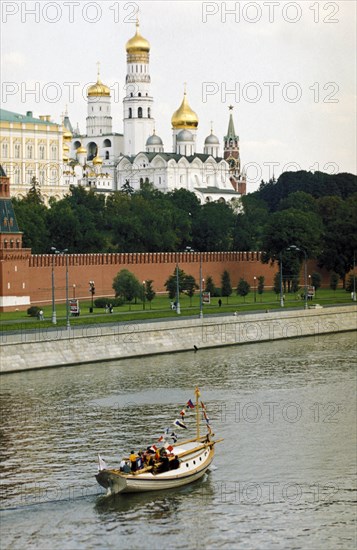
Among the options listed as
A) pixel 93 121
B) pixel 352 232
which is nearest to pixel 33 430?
pixel 352 232

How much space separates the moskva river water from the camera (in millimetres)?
26609

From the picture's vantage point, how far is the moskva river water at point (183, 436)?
26609 millimetres

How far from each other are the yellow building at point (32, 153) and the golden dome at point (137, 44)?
15736 millimetres

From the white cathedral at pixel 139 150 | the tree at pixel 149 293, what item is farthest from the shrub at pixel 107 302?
the white cathedral at pixel 139 150

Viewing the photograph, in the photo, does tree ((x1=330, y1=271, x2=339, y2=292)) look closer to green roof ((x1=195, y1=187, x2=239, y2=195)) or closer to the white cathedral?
the white cathedral

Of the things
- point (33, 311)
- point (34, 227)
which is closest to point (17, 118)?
point (34, 227)

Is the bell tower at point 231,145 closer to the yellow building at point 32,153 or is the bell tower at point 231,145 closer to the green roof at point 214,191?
the green roof at point 214,191

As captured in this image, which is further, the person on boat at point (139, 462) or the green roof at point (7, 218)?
the green roof at point (7, 218)

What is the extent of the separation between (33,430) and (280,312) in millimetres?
24054

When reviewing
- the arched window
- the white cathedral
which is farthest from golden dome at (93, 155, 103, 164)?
the arched window

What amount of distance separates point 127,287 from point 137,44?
63955 millimetres

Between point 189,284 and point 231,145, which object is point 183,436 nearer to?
point 189,284

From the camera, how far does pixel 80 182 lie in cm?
12350

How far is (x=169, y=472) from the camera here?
29.6 metres
